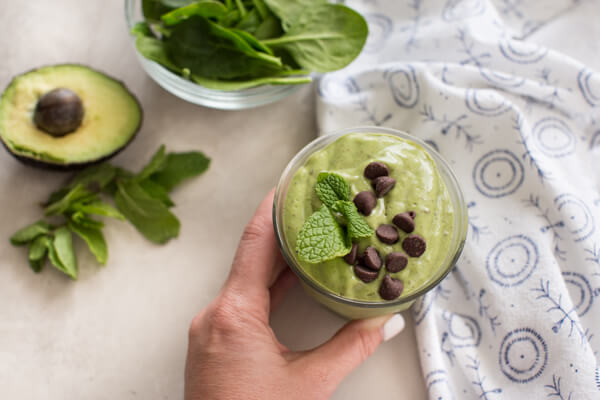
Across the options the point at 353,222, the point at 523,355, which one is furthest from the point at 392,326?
the point at 353,222

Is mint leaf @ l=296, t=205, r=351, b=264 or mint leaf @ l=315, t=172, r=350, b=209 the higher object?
mint leaf @ l=315, t=172, r=350, b=209

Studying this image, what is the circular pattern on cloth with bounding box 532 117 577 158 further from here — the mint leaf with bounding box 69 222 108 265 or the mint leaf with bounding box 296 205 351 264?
the mint leaf with bounding box 69 222 108 265

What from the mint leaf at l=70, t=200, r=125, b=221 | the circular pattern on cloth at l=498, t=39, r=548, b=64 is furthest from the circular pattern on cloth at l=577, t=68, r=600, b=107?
the mint leaf at l=70, t=200, r=125, b=221

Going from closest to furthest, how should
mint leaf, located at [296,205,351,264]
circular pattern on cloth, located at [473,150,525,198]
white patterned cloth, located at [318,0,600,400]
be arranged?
mint leaf, located at [296,205,351,264] < white patterned cloth, located at [318,0,600,400] < circular pattern on cloth, located at [473,150,525,198]

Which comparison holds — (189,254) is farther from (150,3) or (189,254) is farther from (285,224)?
(150,3)

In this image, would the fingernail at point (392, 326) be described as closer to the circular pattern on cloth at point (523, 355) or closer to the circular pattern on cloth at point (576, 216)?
the circular pattern on cloth at point (523, 355)

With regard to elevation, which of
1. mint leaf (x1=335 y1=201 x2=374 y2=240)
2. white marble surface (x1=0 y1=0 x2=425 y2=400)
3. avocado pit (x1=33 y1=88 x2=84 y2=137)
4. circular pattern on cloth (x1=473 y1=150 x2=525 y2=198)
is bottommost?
white marble surface (x1=0 y1=0 x2=425 y2=400)

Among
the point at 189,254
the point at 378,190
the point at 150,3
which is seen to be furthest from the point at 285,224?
the point at 150,3
